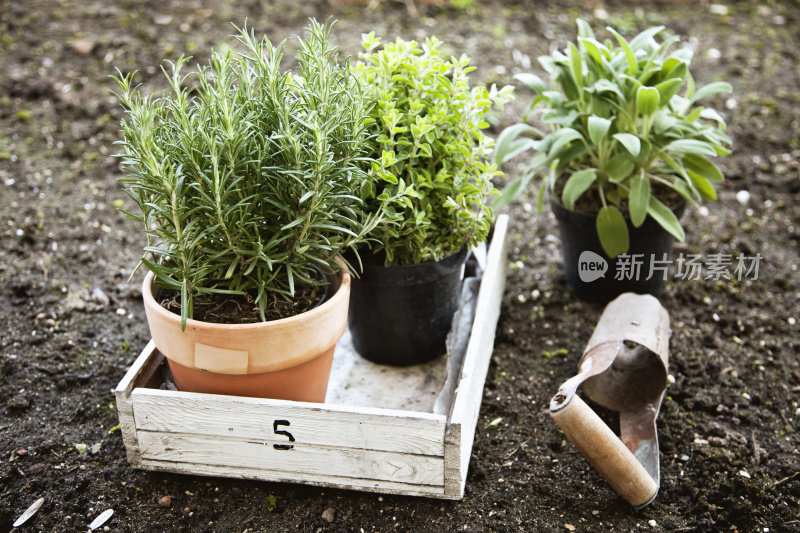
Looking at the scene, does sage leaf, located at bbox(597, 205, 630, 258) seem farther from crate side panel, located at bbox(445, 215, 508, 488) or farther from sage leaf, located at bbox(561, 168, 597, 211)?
crate side panel, located at bbox(445, 215, 508, 488)

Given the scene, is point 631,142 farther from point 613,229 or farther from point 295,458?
point 295,458

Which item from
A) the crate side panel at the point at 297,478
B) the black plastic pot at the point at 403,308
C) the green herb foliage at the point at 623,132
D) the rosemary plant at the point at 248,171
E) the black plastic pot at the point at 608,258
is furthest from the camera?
the black plastic pot at the point at 608,258

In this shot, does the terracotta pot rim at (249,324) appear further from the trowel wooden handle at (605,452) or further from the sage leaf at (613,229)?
the sage leaf at (613,229)

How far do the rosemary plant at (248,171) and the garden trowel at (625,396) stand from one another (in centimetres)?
73

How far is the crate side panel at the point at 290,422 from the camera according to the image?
1.87 m

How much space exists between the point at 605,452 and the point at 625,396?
1.45ft

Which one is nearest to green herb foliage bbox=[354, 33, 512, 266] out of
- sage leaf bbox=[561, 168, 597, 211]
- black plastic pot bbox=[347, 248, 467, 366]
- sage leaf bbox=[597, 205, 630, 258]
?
black plastic pot bbox=[347, 248, 467, 366]

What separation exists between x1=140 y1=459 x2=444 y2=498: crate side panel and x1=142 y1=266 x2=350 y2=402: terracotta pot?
0.20 metres

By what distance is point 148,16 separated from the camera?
435cm

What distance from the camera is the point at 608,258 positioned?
264 cm

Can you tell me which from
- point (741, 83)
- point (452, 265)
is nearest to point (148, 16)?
point (452, 265)

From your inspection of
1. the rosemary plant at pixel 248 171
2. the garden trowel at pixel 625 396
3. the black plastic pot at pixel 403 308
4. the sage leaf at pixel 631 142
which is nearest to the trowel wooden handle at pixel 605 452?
the garden trowel at pixel 625 396

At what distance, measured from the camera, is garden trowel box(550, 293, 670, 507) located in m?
1.91

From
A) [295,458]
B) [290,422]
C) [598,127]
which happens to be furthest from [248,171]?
[598,127]
